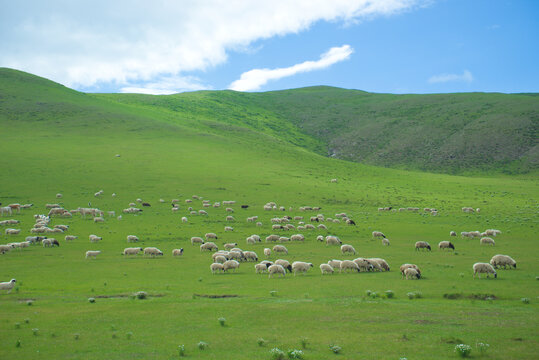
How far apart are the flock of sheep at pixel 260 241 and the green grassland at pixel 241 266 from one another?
0.77 metres

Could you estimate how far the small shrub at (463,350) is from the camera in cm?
1102

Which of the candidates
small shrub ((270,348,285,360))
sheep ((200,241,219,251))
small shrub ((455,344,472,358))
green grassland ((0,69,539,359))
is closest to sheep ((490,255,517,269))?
green grassland ((0,69,539,359))

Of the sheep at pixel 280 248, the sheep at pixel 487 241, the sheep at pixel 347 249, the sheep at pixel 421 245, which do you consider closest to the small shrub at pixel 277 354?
the sheep at pixel 280 248

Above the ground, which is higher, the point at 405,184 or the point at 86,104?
the point at 86,104

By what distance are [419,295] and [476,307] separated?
2.43 meters

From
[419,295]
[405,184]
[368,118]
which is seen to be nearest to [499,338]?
[419,295]

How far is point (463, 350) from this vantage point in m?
11.0

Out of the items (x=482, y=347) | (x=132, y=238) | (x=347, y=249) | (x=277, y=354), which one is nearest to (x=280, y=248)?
(x=347, y=249)

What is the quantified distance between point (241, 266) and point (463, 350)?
53.3ft

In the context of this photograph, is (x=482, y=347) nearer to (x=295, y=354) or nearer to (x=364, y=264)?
(x=295, y=354)

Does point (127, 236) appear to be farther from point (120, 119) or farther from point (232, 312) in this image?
point (120, 119)

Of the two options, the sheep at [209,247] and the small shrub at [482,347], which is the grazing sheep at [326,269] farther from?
the small shrub at [482,347]

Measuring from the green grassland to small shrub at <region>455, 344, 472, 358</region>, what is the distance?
58cm

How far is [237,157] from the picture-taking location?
276 feet
